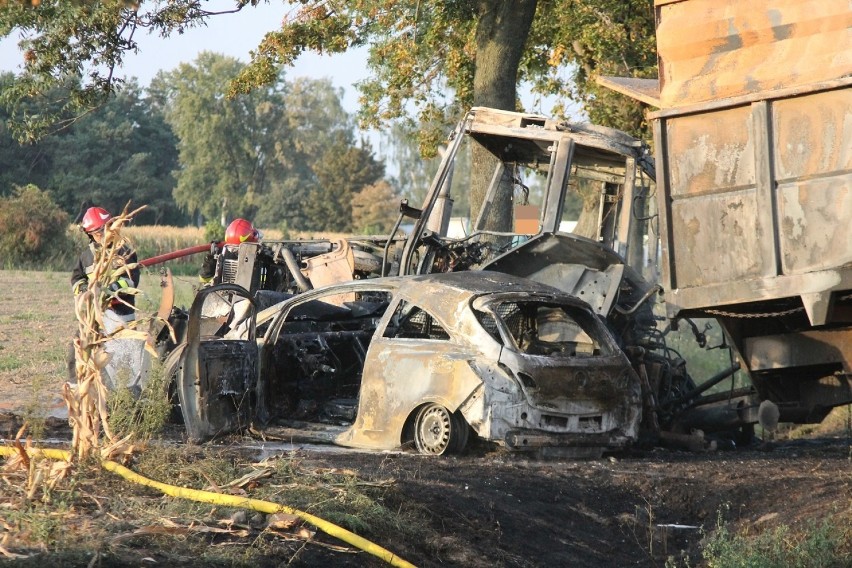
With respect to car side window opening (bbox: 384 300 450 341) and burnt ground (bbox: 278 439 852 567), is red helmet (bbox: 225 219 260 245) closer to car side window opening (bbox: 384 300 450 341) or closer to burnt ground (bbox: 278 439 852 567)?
car side window opening (bbox: 384 300 450 341)

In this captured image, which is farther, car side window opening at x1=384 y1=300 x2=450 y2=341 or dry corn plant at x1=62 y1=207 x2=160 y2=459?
car side window opening at x1=384 y1=300 x2=450 y2=341

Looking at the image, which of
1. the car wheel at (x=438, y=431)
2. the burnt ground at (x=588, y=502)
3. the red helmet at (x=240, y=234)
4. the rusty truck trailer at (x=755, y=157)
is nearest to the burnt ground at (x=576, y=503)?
the burnt ground at (x=588, y=502)

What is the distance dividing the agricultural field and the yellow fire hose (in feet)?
0.15

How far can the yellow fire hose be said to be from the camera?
610 centimetres

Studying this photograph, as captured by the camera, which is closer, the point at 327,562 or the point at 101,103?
the point at 327,562

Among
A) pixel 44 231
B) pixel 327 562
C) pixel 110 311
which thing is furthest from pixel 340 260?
pixel 44 231

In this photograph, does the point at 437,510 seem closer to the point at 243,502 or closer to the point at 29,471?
the point at 243,502

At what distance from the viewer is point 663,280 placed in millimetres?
9203

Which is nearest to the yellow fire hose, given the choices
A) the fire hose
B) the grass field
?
the grass field

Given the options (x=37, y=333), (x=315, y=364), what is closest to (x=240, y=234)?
(x=315, y=364)

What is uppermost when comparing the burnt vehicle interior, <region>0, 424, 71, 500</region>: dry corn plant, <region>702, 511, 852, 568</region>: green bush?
the burnt vehicle interior

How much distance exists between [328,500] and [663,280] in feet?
12.0

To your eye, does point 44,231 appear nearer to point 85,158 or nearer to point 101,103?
point 101,103

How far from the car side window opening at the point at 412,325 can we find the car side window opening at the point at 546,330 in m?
0.58
